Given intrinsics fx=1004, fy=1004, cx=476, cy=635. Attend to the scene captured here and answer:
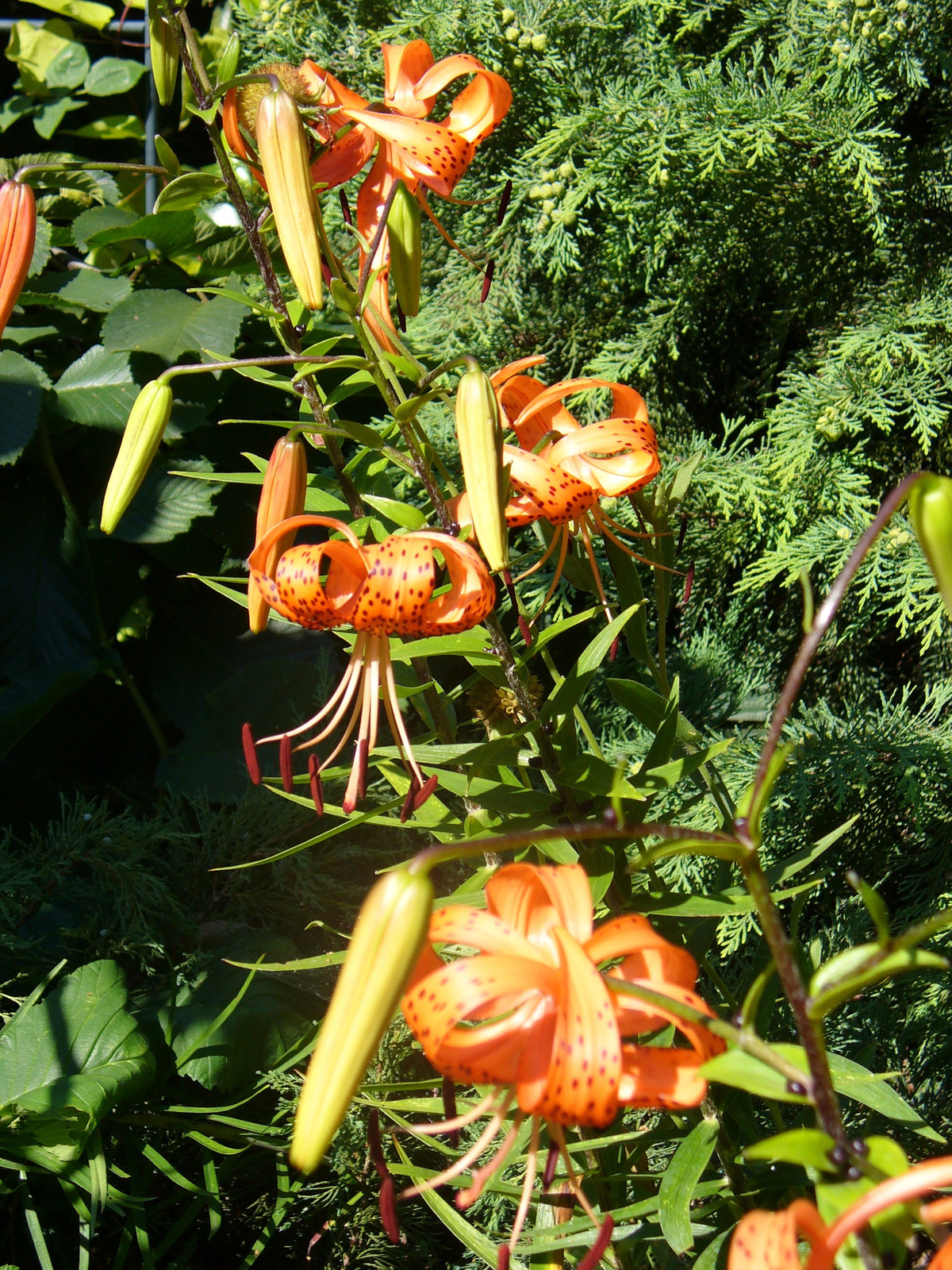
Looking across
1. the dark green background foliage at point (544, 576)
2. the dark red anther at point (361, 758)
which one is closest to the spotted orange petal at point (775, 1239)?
the dark red anther at point (361, 758)

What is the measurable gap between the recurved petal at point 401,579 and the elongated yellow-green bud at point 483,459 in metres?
0.05

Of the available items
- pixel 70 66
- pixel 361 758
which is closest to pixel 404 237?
pixel 361 758

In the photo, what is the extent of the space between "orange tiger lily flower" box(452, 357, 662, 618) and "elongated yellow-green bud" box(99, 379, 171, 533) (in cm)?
18

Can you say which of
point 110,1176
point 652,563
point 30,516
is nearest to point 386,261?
point 652,563

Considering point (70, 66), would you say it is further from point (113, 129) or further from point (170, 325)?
point (170, 325)

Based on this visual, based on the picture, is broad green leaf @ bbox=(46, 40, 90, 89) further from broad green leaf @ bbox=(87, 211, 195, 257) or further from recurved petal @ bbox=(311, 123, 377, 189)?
recurved petal @ bbox=(311, 123, 377, 189)

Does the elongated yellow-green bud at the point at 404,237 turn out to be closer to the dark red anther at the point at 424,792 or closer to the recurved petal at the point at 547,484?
the recurved petal at the point at 547,484

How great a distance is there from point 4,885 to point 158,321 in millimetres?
723

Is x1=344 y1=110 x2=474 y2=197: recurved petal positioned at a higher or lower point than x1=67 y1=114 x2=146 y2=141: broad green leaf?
higher

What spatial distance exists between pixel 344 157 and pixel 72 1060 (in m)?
0.76

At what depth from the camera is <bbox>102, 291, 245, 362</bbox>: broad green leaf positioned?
1.25 metres

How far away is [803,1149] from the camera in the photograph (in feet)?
0.96

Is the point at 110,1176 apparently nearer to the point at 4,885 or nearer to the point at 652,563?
the point at 4,885

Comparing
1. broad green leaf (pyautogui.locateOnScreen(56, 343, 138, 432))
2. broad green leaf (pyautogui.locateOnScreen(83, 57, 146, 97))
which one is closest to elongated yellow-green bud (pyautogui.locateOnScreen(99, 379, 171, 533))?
broad green leaf (pyautogui.locateOnScreen(56, 343, 138, 432))
